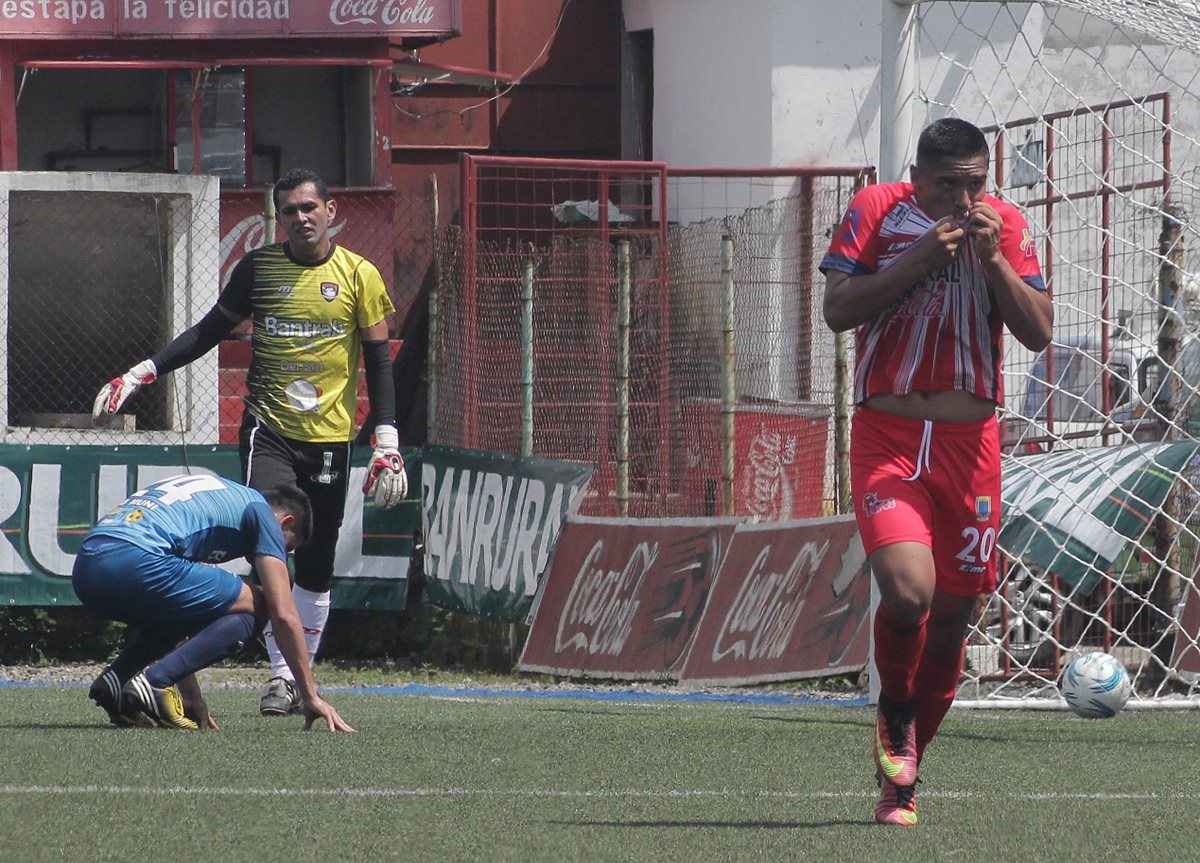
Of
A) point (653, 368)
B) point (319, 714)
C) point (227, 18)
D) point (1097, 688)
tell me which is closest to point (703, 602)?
point (653, 368)

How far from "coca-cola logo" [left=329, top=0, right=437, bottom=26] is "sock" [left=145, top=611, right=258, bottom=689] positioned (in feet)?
35.2

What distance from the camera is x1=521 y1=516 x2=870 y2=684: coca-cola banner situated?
33.3 feet

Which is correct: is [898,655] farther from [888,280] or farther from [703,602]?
[703,602]

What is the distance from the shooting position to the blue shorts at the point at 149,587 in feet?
21.2

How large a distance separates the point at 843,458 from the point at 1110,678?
3867 millimetres

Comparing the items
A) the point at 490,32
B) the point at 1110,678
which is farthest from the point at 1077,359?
the point at 490,32

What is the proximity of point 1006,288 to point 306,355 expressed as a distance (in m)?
3.68

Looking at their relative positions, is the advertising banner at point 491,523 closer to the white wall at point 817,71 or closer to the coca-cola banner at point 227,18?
the coca-cola banner at point 227,18

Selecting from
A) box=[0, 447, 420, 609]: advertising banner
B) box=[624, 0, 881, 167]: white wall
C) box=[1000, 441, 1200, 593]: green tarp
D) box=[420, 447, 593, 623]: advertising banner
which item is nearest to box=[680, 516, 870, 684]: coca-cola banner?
box=[1000, 441, 1200, 593]: green tarp

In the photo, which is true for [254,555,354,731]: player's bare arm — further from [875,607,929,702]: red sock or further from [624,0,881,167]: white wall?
[624,0,881,167]: white wall

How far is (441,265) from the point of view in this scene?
13.6 meters

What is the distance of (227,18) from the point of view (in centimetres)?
1636

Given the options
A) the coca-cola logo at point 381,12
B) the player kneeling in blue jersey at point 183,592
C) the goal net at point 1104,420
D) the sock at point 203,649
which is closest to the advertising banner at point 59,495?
the goal net at point 1104,420

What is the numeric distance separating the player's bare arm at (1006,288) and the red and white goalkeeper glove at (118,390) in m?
3.62
